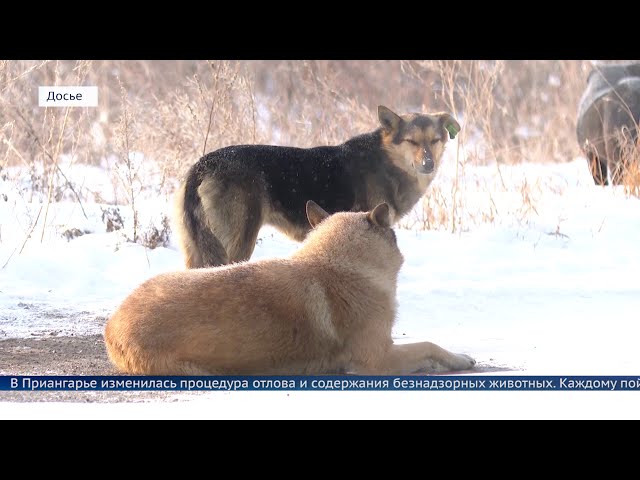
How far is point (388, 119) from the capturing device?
791cm

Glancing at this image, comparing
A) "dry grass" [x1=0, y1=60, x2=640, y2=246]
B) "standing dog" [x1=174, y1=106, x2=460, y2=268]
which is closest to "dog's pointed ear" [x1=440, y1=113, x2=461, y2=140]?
"standing dog" [x1=174, y1=106, x2=460, y2=268]

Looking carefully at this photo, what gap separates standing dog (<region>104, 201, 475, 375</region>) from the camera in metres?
4.93

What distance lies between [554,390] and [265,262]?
5.93 ft

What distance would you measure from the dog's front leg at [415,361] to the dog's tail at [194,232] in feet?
7.39

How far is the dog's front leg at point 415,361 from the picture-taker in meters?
5.16

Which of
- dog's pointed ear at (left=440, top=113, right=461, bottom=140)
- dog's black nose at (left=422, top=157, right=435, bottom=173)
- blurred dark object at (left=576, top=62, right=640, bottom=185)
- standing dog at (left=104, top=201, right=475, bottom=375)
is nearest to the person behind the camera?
standing dog at (left=104, top=201, right=475, bottom=375)

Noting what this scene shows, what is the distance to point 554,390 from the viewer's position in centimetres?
482

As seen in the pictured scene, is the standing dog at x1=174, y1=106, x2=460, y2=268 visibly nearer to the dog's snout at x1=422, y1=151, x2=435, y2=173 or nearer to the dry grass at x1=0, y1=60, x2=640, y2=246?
the dog's snout at x1=422, y1=151, x2=435, y2=173

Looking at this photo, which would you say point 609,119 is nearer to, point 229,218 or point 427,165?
point 427,165

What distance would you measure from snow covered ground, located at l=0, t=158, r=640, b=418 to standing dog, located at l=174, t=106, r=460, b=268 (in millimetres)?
918

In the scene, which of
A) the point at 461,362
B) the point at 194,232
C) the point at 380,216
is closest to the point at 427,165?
the point at 194,232

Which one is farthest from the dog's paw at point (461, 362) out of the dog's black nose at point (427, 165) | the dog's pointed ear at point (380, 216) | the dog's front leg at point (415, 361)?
the dog's black nose at point (427, 165)

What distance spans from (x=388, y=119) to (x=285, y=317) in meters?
3.37

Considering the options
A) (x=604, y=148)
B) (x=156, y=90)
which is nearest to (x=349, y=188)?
(x=604, y=148)
